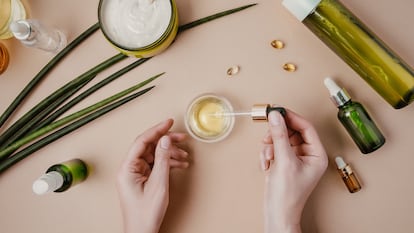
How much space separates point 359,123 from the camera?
0.79 meters

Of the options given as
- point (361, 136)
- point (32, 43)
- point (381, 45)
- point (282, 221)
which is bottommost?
point (282, 221)

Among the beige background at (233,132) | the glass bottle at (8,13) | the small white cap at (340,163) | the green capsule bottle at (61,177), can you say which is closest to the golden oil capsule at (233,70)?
the beige background at (233,132)

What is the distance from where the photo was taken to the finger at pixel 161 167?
0.80 metres

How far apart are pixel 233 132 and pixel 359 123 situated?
25 cm

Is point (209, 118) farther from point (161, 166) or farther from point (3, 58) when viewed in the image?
point (3, 58)

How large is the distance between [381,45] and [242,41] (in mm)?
279

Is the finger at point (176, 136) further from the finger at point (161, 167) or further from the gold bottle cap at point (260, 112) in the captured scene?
the gold bottle cap at point (260, 112)

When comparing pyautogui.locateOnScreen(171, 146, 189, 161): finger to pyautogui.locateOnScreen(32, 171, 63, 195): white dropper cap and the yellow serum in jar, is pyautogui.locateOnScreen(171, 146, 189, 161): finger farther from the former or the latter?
pyautogui.locateOnScreen(32, 171, 63, 195): white dropper cap

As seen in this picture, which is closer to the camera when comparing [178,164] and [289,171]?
[289,171]

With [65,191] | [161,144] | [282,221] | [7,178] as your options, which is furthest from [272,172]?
[7,178]

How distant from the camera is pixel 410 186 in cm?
80

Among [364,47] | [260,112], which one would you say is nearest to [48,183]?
[260,112]

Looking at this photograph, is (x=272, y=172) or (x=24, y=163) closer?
(x=272, y=172)

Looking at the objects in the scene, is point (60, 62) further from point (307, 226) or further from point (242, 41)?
point (307, 226)
